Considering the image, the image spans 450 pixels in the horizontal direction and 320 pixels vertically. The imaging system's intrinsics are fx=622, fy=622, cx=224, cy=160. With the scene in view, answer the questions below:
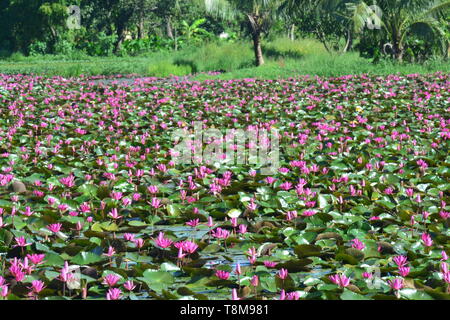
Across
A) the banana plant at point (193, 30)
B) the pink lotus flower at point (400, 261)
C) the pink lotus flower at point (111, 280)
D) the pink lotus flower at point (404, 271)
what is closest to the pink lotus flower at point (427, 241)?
the pink lotus flower at point (400, 261)

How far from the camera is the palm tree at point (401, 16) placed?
19.2 meters

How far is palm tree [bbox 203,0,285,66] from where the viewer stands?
21.0 meters

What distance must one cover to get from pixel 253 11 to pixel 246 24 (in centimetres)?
67

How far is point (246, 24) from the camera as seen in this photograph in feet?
72.7

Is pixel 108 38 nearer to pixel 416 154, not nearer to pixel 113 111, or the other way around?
pixel 113 111

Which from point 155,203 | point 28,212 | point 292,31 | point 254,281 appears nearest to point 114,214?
point 155,203

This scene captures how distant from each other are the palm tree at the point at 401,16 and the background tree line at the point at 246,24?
0.03 metres

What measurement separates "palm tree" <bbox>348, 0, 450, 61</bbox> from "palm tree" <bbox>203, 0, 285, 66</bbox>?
9.35 feet

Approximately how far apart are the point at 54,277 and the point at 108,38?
4183 cm

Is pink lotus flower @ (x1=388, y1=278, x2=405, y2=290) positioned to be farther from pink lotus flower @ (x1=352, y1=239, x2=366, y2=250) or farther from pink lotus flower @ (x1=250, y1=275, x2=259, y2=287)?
pink lotus flower @ (x1=250, y1=275, x2=259, y2=287)

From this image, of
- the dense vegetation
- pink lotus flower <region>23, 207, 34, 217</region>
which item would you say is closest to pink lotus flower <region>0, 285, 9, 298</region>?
pink lotus flower <region>23, 207, 34, 217</region>

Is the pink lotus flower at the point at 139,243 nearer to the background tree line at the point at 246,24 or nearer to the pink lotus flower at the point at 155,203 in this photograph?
the pink lotus flower at the point at 155,203

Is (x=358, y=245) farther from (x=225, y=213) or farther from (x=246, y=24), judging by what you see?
(x=246, y=24)
